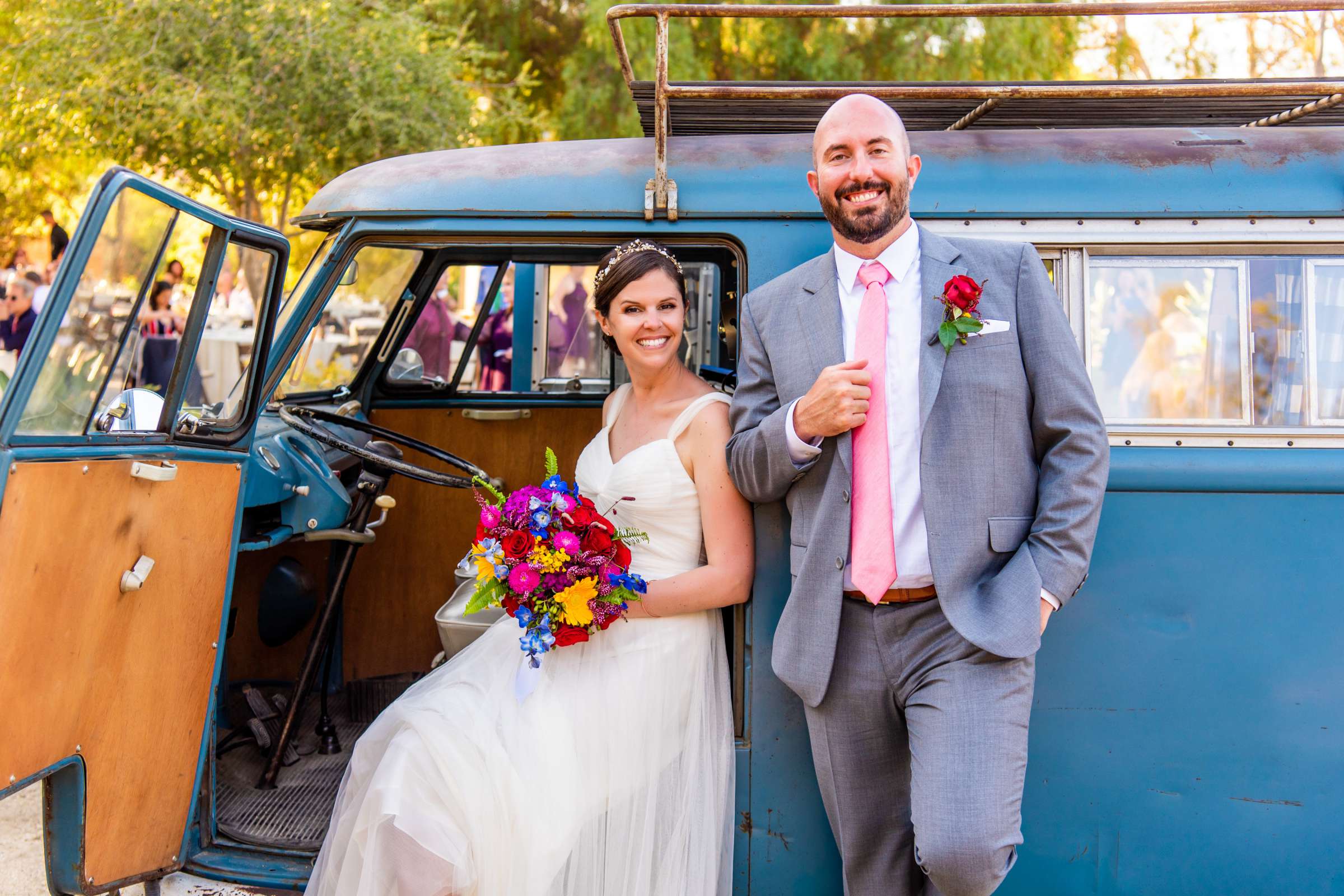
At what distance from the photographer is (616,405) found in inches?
123

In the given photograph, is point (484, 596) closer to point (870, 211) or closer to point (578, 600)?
point (578, 600)

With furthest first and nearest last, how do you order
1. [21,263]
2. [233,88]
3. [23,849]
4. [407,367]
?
[21,263], [233,88], [407,367], [23,849]

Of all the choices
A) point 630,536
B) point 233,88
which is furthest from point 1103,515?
point 233,88

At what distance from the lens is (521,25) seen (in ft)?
42.4

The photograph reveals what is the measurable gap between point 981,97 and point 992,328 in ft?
2.29

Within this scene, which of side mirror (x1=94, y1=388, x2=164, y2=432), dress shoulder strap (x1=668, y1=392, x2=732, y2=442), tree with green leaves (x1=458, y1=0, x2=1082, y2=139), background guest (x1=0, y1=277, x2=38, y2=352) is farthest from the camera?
tree with green leaves (x1=458, y1=0, x2=1082, y2=139)

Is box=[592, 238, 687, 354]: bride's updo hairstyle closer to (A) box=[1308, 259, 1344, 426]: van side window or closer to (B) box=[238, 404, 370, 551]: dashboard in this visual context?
(B) box=[238, 404, 370, 551]: dashboard

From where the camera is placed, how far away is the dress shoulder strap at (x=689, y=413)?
9.09ft

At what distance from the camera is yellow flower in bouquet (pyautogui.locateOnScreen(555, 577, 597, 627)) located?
2.55m

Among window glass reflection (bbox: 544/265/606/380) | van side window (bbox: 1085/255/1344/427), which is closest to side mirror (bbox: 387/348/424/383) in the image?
window glass reflection (bbox: 544/265/606/380)

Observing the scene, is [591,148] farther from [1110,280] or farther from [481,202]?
[1110,280]

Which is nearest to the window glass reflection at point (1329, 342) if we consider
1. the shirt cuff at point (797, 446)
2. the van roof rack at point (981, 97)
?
the van roof rack at point (981, 97)

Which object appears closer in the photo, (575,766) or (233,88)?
(575,766)

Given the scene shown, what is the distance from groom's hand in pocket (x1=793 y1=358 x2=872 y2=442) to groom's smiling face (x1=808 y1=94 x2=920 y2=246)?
1.21ft
